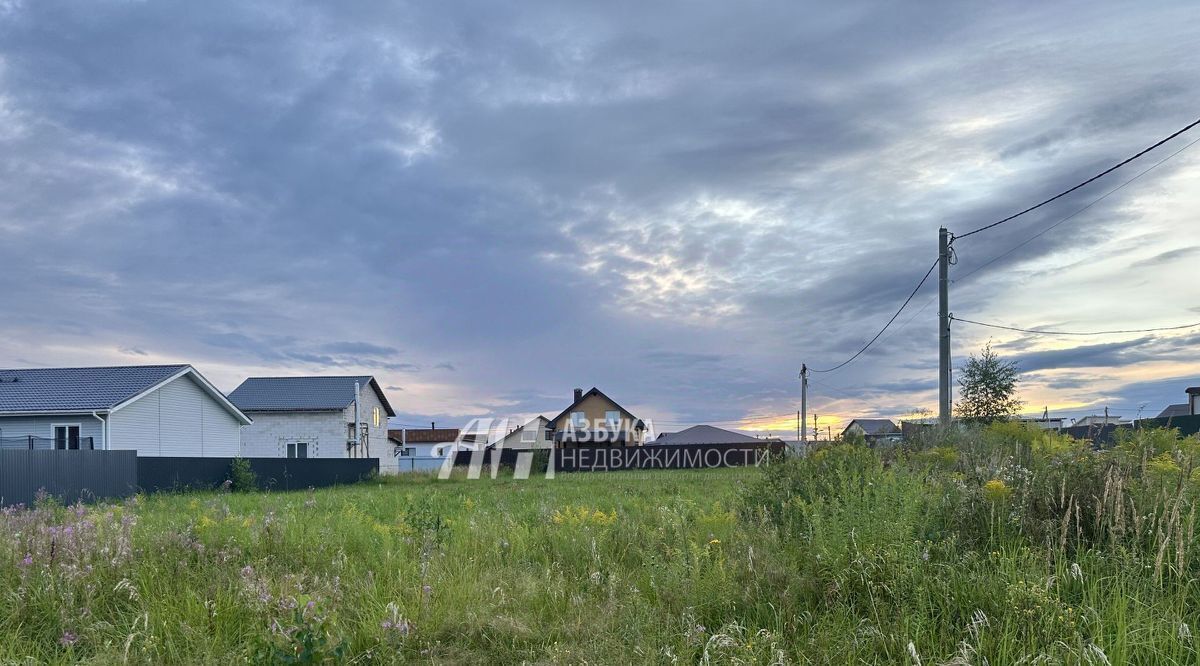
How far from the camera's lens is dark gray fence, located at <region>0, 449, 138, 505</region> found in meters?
16.5

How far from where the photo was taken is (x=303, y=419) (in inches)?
1528

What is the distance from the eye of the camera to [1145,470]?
448 centimetres

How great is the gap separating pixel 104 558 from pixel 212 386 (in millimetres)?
27307

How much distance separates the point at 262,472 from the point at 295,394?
1547cm

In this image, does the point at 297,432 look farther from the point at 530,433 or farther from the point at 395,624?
the point at 395,624

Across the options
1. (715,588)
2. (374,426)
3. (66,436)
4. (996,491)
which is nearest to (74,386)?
(66,436)

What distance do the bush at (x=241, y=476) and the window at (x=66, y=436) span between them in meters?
5.97

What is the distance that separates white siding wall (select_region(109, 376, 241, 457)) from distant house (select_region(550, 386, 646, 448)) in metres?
19.2

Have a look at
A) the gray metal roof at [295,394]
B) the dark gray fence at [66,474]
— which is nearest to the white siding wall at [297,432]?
the gray metal roof at [295,394]

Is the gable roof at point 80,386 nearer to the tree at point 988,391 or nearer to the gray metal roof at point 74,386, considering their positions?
the gray metal roof at point 74,386

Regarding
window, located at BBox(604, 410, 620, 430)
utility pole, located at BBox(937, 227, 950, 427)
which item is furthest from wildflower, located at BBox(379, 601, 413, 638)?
window, located at BBox(604, 410, 620, 430)

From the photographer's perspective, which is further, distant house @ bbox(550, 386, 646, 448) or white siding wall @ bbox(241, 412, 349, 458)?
distant house @ bbox(550, 386, 646, 448)

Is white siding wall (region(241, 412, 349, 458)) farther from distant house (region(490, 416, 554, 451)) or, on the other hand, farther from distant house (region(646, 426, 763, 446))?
distant house (region(646, 426, 763, 446))

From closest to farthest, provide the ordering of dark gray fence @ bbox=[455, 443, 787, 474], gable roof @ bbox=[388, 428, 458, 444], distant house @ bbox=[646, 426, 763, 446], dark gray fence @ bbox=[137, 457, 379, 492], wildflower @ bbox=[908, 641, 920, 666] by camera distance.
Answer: wildflower @ bbox=[908, 641, 920, 666] < dark gray fence @ bbox=[137, 457, 379, 492] < dark gray fence @ bbox=[455, 443, 787, 474] < distant house @ bbox=[646, 426, 763, 446] < gable roof @ bbox=[388, 428, 458, 444]
